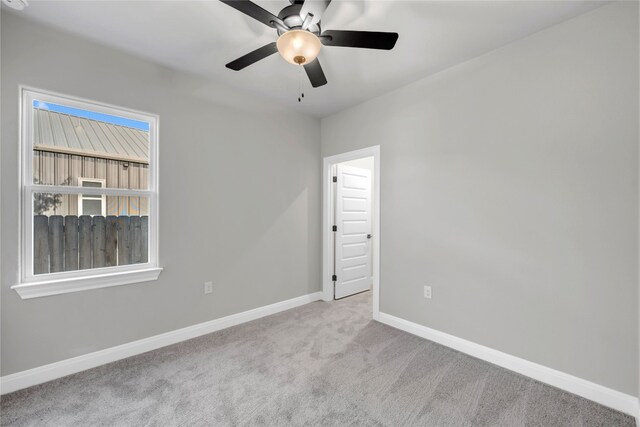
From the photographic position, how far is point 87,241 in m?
2.38

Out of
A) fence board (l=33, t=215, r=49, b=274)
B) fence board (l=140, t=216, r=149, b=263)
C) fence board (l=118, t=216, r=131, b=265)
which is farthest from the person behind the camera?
fence board (l=140, t=216, r=149, b=263)

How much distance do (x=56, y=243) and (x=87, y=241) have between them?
0.19m

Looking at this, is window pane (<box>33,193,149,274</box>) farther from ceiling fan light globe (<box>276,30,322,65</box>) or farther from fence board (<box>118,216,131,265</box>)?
ceiling fan light globe (<box>276,30,322,65</box>)

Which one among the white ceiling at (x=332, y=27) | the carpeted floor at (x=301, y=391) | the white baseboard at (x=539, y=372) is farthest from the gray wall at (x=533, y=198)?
the carpeted floor at (x=301, y=391)

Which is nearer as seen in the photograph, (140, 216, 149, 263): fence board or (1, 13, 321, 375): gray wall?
(1, 13, 321, 375): gray wall

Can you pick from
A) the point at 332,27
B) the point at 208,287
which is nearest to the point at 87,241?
the point at 208,287

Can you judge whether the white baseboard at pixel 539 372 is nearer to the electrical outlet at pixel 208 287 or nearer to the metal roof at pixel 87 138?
the electrical outlet at pixel 208 287

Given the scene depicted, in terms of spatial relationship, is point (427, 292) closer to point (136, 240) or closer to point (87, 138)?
point (136, 240)

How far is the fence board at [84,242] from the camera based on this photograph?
234 cm

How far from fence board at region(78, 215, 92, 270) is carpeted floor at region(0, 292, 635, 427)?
0.87 metres

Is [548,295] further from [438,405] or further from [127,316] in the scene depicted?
[127,316]

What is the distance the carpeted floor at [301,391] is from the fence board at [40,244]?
0.86 metres

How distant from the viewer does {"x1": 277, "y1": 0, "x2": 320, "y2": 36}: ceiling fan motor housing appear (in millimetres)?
1596

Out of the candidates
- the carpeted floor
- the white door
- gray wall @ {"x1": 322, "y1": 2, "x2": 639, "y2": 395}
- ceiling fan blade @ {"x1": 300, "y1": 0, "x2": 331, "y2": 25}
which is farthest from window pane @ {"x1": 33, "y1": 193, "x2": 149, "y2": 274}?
gray wall @ {"x1": 322, "y1": 2, "x2": 639, "y2": 395}
